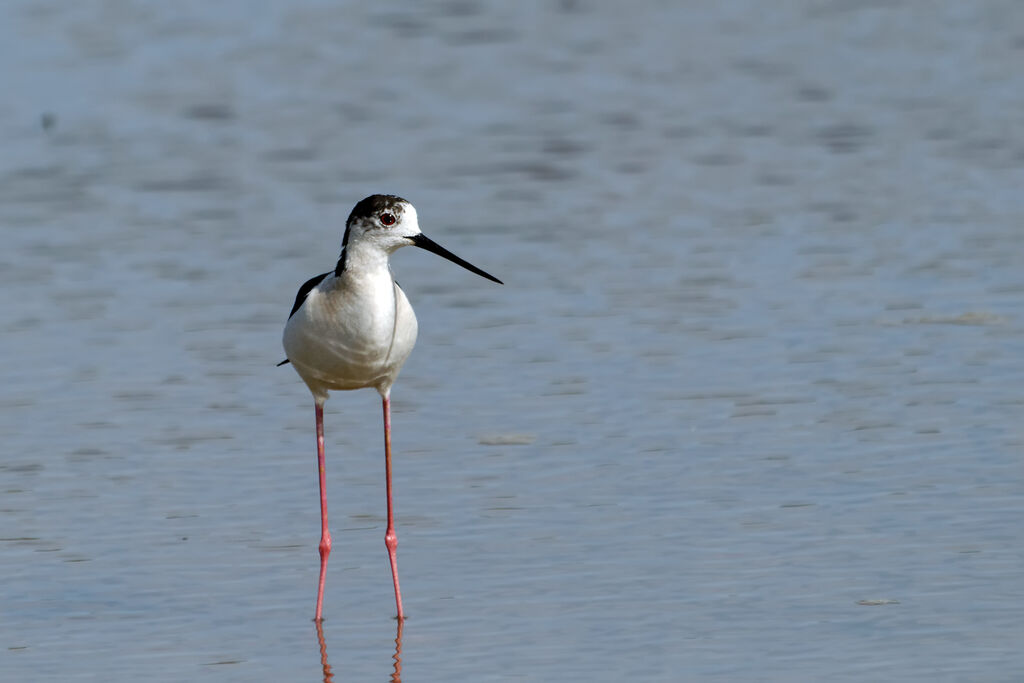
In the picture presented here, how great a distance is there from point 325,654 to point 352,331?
3.89ft

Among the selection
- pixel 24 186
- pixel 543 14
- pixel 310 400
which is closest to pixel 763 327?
pixel 310 400

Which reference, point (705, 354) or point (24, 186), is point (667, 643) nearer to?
point (705, 354)

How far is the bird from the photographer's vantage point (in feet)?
22.5

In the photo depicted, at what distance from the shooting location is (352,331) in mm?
6875

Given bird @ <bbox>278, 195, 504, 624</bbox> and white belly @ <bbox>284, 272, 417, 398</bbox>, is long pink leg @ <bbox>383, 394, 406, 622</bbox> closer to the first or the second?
bird @ <bbox>278, 195, 504, 624</bbox>

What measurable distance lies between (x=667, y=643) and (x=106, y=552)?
7.41 feet

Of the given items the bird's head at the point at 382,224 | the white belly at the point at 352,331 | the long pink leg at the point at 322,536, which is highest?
the bird's head at the point at 382,224

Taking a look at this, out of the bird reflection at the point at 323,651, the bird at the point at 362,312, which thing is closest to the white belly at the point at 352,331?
the bird at the point at 362,312

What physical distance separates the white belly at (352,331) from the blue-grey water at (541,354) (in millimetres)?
708

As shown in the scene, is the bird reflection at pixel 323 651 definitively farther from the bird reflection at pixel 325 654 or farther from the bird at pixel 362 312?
the bird at pixel 362 312

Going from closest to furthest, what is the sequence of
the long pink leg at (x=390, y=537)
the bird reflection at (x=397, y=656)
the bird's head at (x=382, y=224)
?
the bird reflection at (x=397, y=656) < the long pink leg at (x=390, y=537) < the bird's head at (x=382, y=224)

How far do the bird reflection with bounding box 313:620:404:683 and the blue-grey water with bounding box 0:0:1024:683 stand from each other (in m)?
0.03

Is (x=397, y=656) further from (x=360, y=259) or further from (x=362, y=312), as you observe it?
(x=360, y=259)

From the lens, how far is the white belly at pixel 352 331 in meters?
6.86
